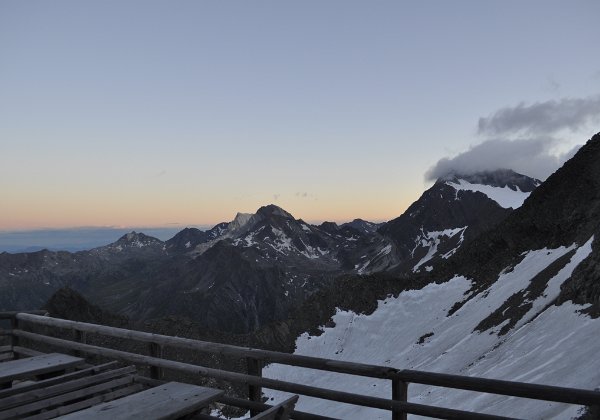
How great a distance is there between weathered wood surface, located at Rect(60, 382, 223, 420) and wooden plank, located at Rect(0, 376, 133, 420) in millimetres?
1022

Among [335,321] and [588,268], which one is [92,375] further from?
[335,321]

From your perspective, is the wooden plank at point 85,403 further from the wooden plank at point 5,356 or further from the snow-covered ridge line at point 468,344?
the snow-covered ridge line at point 468,344

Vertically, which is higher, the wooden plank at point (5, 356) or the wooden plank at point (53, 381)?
the wooden plank at point (53, 381)

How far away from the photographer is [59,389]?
18.1 feet

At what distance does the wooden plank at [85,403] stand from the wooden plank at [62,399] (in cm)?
8

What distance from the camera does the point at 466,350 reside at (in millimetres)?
43719

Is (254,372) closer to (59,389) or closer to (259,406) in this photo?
(259,406)

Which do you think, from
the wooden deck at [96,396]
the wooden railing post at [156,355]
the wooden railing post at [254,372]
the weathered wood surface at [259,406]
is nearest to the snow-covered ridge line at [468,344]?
the weathered wood surface at [259,406]

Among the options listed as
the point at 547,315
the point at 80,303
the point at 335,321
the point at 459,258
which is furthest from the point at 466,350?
the point at 80,303

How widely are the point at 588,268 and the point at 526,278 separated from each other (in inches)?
774

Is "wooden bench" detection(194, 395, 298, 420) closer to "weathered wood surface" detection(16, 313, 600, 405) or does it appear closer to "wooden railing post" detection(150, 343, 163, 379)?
"weathered wood surface" detection(16, 313, 600, 405)

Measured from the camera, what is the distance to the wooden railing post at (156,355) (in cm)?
726

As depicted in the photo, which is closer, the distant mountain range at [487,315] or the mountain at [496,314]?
the mountain at [496,314]

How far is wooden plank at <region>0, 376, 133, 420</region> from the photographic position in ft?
16.0
